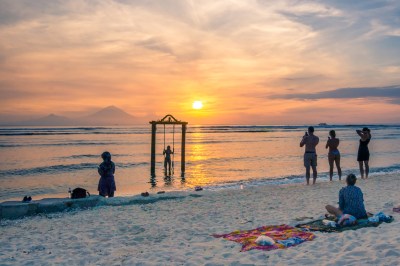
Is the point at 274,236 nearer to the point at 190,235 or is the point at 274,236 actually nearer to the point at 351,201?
the point at 190,235

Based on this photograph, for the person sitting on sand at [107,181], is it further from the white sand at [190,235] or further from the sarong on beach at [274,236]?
the sarong on beach at [274,236]

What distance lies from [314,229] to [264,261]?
2226 millimetres

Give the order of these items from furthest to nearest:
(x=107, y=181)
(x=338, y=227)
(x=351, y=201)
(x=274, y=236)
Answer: (x=107, y=181) < (x=351, y=201) < (x=338, y=227) < (x=274, y=236)

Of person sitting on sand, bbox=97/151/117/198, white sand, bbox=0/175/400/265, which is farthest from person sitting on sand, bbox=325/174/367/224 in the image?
person sitting on sand, bbox=97/151/117/198

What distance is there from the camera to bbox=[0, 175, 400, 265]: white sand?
6.42 meters

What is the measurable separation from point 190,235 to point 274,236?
6.35ft

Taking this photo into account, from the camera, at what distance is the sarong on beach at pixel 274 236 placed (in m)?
6.93

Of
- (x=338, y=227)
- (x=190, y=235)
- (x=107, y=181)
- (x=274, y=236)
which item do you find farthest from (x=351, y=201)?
(x=107, y=181)

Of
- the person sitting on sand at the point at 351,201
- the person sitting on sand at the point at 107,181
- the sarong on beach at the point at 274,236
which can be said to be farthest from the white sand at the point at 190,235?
the person sitting on sand at the point at 107,181

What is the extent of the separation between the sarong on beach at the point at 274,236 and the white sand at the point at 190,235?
0.20m

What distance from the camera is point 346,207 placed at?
329 inches

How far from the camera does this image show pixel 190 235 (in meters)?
8.33

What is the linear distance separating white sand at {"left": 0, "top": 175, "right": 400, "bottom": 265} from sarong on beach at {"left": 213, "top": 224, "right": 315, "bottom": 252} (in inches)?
7.7

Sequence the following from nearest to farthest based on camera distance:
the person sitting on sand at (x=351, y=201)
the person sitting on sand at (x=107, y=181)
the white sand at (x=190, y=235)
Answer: the white sand at (x=190, y=235), the person sitting on sand at (x=351, y=201), the person sitting on sand at (x=107, y=181)
